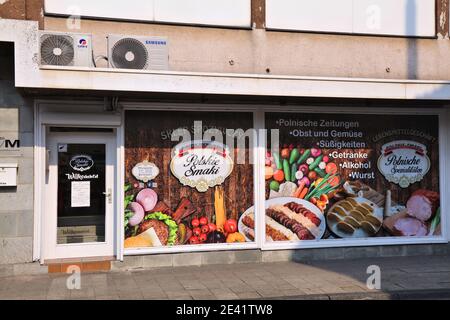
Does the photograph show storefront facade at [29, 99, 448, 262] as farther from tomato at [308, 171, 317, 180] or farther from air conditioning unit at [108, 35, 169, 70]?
air conditioning unit at [108, 35, 169, 70]

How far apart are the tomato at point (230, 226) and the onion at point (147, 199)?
4.22ft

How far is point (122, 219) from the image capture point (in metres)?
8.60

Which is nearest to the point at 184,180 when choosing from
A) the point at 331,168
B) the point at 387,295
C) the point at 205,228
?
the point at 205,228

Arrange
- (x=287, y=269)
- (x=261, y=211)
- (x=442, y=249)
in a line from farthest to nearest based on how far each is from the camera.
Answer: (x=442, y=249) < (x=261, y=211) < (x=287, y=269)

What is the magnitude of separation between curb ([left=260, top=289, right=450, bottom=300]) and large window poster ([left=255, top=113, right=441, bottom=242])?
245 cm

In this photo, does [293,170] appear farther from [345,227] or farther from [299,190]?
[345,227]

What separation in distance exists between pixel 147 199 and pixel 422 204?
5147 millimetres

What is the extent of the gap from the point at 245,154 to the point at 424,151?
138 inches

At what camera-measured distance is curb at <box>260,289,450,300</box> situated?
22.6 ft

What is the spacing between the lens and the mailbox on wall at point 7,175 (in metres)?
8.09
